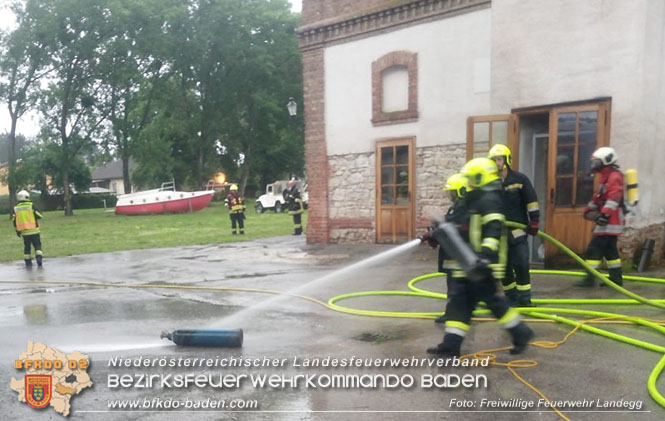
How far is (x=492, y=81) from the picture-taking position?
9469mm

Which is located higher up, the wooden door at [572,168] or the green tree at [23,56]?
the green tree at [23,56]

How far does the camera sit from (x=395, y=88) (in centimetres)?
1205

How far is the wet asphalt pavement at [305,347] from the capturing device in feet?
11.5

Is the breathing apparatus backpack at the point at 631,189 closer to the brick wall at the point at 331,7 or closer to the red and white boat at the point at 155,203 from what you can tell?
the brick wall at the point at 331,7

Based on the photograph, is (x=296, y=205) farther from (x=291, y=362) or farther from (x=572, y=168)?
(x=291, y=362)

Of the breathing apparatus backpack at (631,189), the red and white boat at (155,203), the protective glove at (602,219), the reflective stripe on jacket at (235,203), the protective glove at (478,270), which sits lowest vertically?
the red and white boat at (155,203)

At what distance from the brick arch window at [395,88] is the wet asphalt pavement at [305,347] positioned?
13.5 feet

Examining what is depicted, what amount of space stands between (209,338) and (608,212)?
500 centimetres

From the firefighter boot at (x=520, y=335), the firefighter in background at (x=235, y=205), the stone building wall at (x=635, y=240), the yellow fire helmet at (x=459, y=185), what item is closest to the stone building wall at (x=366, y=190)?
the stone building wall at (x=635, y=240)

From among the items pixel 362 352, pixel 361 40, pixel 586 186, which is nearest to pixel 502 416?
pixel 362 352

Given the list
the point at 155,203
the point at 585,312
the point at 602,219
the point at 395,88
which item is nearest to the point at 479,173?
the point at 585,312

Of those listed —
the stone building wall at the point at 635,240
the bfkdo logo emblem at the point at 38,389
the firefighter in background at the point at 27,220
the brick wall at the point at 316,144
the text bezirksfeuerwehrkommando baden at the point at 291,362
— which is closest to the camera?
the bfkdo logo emblem at the point at 38,389

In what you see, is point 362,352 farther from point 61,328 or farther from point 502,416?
point 61,328

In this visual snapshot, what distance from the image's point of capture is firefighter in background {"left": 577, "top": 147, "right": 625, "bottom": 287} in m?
6.40
